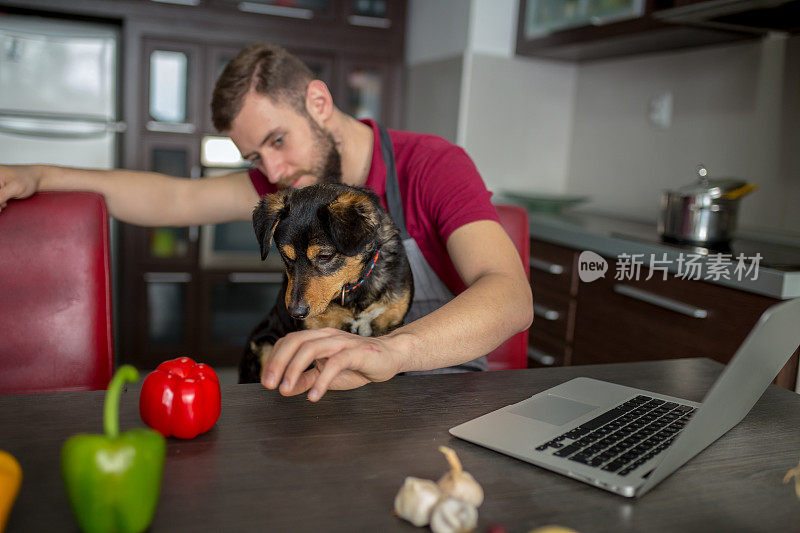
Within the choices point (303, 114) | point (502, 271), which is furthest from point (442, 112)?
point (502, 271)

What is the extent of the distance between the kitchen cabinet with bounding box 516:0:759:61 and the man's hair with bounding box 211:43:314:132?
1467 mm

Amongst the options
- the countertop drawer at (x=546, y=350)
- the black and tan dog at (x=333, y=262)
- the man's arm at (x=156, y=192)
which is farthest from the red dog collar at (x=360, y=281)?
the countertop drawer at (x=546, y=350)

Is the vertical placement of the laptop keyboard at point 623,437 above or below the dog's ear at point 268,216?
below

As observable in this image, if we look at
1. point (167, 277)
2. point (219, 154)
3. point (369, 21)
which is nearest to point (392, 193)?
point (219, 154)

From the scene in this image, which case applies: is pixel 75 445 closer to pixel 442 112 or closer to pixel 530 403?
pixel 530 403

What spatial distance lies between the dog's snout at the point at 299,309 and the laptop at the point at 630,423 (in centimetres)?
45

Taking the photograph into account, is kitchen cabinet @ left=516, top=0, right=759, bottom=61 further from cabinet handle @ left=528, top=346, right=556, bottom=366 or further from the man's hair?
the man's hair

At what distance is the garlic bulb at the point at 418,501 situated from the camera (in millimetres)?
620

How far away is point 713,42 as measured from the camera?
2650 mm

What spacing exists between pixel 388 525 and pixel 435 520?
57 millimetres

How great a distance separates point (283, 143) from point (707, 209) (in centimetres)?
141

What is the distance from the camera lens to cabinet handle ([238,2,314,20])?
3.57 m

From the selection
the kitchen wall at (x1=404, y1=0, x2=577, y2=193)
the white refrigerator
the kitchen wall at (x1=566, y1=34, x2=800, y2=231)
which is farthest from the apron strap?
the white refrigerator

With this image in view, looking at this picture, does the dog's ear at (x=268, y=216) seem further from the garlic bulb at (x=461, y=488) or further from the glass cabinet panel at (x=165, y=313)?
the glass cabinet panel at (x=165, y=313)
